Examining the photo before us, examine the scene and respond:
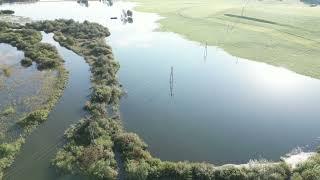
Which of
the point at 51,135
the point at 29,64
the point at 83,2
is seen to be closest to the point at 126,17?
the point at 83,2

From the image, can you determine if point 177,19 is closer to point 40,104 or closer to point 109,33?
point 109,33

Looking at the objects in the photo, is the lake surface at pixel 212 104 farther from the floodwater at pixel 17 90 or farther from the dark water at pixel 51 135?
the floodwater at pixel 17 90

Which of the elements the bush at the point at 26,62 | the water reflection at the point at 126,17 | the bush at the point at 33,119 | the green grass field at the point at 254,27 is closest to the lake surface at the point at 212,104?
the bush at the point at 33,119

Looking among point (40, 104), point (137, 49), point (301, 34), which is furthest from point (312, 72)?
point (40, 104)

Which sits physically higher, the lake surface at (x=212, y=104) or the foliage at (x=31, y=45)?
the foliage at (x=31, y=45)

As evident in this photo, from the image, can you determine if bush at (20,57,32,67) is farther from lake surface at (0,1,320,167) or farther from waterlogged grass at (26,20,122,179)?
lake surface at (0,1,320,167)

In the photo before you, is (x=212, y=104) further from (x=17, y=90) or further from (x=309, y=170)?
(x=17, y=90)

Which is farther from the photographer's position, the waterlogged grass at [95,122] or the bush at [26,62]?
the bush at [26,62]
